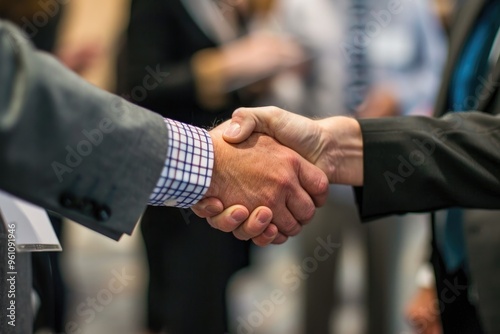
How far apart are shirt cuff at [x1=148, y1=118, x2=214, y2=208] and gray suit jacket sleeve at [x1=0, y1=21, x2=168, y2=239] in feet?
0.30

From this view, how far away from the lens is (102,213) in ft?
3.87

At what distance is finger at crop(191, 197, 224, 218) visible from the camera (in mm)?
1542

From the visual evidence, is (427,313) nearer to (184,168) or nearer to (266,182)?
(266,182)

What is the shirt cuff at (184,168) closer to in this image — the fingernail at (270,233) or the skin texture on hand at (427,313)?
the fingernail at (270,233)

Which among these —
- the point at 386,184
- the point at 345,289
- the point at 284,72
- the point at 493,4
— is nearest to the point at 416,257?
the point at 345,289

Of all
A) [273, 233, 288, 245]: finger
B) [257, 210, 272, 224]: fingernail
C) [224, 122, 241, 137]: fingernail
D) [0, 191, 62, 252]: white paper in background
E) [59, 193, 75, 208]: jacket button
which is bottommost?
[273, 233, 288, 245]: finger

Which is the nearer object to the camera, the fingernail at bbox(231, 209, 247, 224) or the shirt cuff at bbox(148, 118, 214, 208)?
the shirt cuff at bbox(148, 118, 214, 208)

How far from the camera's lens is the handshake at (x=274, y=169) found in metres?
1.56

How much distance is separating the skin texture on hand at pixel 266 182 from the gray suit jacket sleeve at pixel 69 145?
294 mm

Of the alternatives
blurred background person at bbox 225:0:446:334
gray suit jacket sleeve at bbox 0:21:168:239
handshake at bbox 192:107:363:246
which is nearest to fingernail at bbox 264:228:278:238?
handshake at bbox 192:107:363:246

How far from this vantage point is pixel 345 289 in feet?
9.62

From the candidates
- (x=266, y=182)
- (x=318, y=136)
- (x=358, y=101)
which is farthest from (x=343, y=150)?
(x=358, y=101)

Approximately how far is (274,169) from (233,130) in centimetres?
11

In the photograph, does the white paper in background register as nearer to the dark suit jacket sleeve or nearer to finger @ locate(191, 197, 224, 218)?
finger @ locate(191, 197, 224, 218)
